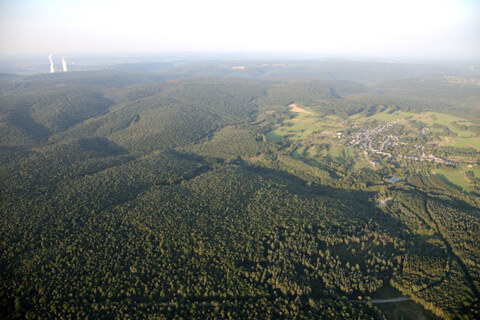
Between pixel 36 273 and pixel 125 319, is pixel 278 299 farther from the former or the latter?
pixel 36 273

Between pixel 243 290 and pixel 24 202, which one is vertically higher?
pixel 24 202

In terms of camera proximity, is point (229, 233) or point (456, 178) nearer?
point (229, 233)

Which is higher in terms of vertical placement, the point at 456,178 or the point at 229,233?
the point at 456,178

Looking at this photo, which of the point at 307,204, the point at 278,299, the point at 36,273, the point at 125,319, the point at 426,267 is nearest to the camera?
the point at 125,319

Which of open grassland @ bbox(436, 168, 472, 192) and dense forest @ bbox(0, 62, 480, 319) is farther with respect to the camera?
open grassland @ bbox(436, 168, 472, 192)

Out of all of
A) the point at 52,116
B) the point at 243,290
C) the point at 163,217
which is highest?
the point at 52,116

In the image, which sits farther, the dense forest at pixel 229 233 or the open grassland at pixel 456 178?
the open grassland at pixel 456 178

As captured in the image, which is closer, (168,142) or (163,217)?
(163,217)

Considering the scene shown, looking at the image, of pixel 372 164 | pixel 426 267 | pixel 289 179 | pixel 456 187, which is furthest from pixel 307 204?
pixel 456 187
